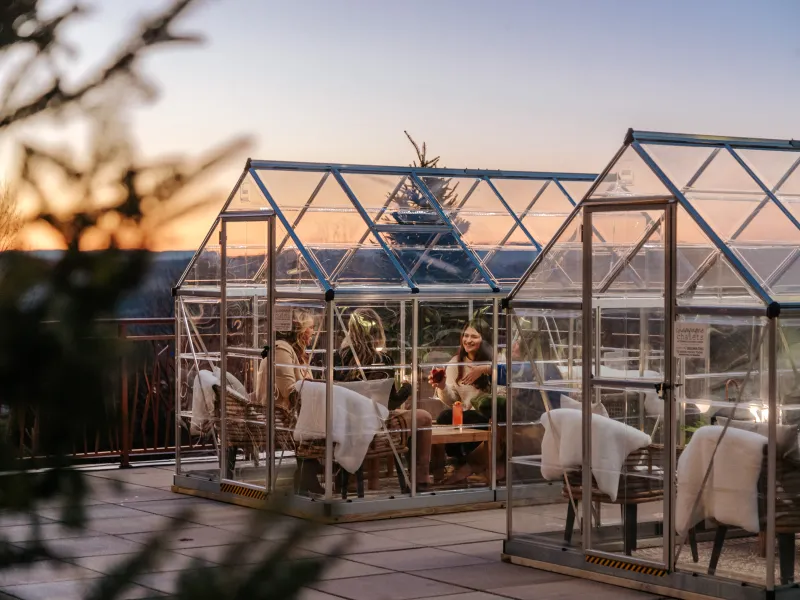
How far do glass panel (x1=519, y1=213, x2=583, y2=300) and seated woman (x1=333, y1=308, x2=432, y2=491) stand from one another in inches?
80.5

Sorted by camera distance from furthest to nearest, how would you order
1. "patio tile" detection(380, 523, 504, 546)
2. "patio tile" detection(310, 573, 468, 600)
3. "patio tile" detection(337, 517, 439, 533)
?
"patio tile" detection(337, 517, 439, 533) → "patio tile" detection(380, 523, 504, 546) → "patio tile" detection(310, 573, 468, 600)

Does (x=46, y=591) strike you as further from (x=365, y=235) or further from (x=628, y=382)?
(x=365, y=235)

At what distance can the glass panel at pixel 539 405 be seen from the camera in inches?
322

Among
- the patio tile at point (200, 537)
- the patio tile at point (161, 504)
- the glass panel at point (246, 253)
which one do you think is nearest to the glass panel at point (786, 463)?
the patio tile at point (200, 537)

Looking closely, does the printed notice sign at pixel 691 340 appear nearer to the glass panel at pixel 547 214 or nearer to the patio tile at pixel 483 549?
the patio tile at pixel 483 549

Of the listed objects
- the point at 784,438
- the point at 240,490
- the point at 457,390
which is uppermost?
the point at 457,390

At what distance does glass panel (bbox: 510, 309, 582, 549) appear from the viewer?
26.9 ft

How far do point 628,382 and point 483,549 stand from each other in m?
1.92

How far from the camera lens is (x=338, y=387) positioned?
9.94 metres

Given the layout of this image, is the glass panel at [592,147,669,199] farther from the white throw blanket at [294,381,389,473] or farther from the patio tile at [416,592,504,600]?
the white throw blanket at [294,381,389,473]

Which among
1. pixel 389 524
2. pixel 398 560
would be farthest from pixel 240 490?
pixel 398 560

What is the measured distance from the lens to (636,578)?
24.9ft

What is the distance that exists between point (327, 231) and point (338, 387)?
1544 mm

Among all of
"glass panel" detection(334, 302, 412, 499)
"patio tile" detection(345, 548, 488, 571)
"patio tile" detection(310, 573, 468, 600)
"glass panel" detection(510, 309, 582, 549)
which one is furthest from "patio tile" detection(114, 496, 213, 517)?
"glass panel" detection(510, 309, 582, 549)
